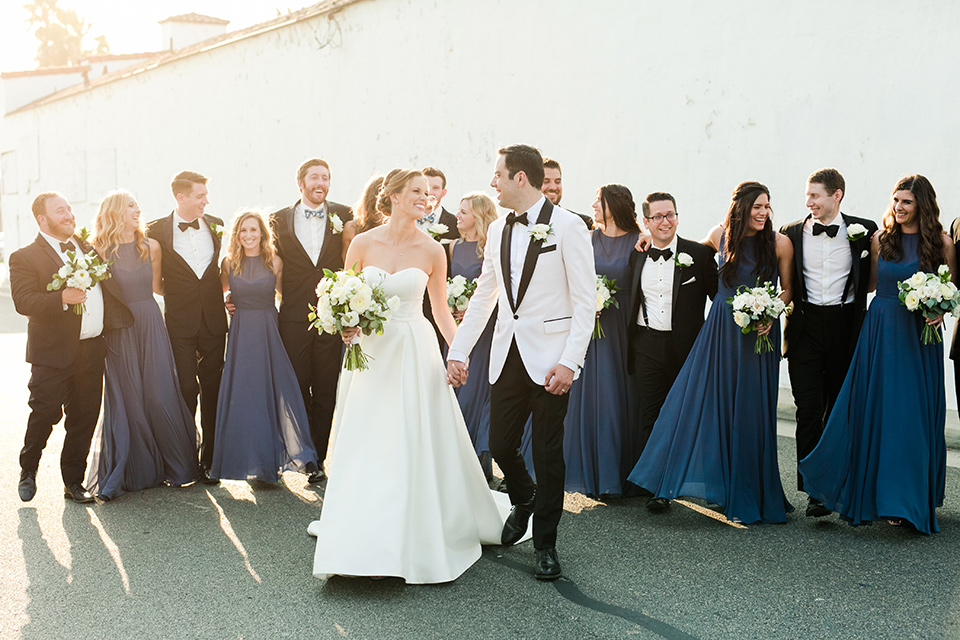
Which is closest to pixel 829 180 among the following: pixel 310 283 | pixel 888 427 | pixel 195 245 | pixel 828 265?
pixel 828 265

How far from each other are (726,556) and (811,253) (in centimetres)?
215

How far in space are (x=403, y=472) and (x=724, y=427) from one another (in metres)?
2.24

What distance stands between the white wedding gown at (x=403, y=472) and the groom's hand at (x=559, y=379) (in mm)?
681

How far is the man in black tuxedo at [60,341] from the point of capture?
231 inches

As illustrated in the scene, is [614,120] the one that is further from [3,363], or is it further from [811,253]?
[3,363]

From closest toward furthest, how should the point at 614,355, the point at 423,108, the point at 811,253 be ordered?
the point at 811,253 → the point at 614,355 → the point at 423,108

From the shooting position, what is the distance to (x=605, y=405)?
6098 mm

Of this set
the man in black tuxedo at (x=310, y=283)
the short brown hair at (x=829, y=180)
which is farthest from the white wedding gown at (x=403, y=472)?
the short brown hair at (x=829, y=180)

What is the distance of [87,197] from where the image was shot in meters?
25.1

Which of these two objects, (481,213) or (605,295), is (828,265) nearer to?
(605,295)

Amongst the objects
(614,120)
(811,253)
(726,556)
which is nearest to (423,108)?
(614,120)

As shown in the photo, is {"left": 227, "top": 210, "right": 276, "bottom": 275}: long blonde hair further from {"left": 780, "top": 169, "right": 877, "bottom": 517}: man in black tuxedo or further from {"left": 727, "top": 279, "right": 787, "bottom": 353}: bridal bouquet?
{"left": 780, "top": 169, "right": 877, "bottom": 517}: man in black tuxedo

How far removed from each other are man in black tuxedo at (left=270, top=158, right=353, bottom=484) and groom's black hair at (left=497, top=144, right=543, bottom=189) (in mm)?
2502

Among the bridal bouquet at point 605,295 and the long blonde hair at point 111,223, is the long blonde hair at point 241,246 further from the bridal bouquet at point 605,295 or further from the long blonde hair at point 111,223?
the bridal bouquet at point 605,295
